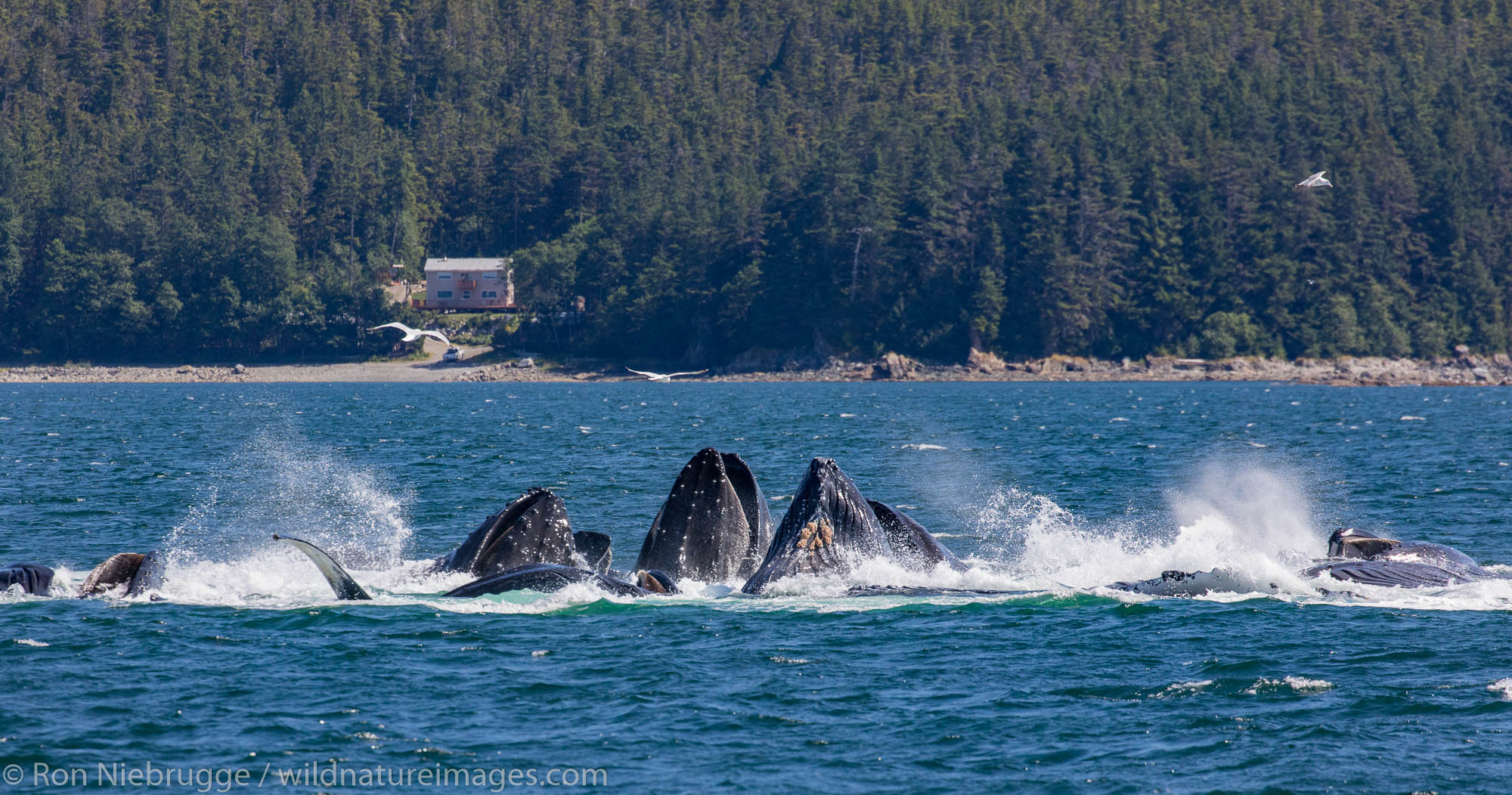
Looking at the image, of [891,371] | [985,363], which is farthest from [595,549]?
[985,363]

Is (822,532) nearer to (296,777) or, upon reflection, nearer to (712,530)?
(712,530)

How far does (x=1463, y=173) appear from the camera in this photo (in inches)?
6339

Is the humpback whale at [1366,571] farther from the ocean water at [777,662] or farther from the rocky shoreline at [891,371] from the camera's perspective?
the rocky shoreline at [891,371]

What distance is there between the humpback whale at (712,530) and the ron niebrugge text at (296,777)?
7.33m

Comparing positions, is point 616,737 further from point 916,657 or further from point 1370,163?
point 1370,163

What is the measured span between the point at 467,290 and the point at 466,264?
301 centimetres

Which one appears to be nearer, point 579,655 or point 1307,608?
point 579,655

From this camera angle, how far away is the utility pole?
504 ft

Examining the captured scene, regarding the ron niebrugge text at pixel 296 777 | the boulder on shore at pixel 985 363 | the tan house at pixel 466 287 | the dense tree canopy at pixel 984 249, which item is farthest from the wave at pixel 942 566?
the tan house at pixel 466 287

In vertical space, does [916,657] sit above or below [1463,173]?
below

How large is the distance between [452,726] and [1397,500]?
91.2ft

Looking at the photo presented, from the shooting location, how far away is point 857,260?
6078 inches

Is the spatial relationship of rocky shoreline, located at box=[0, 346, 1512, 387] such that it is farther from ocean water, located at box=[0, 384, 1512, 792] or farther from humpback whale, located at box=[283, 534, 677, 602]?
humpback whale, located at box=[283, 534, 677, 602]

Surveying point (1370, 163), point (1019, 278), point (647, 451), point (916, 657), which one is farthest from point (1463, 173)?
point (916, 657)
